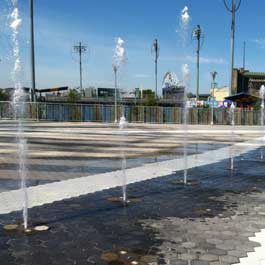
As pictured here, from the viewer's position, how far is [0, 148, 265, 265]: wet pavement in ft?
14.8

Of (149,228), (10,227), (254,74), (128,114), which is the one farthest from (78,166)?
(254,74)

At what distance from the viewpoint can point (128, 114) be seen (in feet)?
121

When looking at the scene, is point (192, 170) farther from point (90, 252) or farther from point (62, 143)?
point (62, 143)

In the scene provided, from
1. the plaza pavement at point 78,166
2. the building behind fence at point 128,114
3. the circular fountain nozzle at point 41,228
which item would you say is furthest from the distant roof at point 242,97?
the circular fountain nozzle at point 41,228

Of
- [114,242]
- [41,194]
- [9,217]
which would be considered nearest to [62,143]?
[41,194]

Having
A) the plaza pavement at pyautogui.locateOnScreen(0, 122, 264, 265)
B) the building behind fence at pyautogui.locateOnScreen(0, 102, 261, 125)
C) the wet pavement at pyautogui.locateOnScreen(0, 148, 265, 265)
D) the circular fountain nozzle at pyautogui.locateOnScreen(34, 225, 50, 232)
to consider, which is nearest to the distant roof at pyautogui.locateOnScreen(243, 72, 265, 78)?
the building behind fence at pyautogui.locateOnScreen(0, 102, 261, 125)

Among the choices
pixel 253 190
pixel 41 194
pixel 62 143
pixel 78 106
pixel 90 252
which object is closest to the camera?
pixel 90 252

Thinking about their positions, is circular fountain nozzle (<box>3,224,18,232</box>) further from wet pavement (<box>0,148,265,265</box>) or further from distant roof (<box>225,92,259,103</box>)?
distant roof (<box>225,92,259,103</box>)

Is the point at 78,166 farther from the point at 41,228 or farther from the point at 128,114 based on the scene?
the point at 128,114

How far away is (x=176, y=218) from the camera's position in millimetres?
6000

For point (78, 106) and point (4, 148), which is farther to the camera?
point (78, 106)

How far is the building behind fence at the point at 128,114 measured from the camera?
33.7 m

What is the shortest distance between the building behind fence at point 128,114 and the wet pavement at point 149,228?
26335mm

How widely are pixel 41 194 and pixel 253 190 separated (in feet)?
11.7
